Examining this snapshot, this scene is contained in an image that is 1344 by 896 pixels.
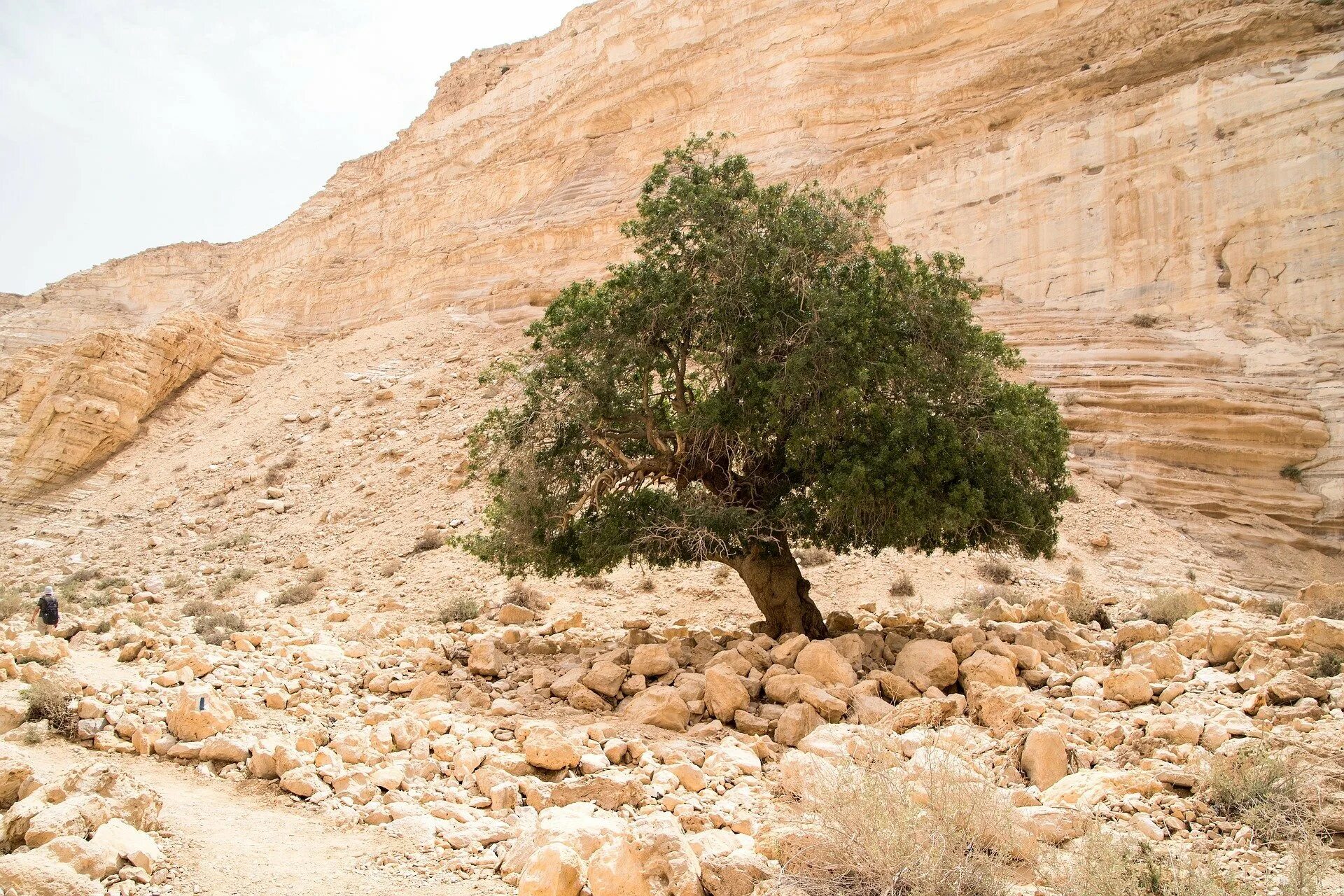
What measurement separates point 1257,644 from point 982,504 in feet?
8.42

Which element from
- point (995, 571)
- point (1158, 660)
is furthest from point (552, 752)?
point (995, 571)

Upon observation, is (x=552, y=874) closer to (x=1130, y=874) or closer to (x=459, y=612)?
(x=1130, y=874)

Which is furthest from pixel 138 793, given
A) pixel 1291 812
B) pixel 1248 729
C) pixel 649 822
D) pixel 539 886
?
pixel 1248 729

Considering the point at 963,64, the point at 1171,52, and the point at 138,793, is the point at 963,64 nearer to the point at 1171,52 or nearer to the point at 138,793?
the point at 1171,52

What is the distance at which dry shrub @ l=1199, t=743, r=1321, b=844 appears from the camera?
4367 mm

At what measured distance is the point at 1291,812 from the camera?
443 cm

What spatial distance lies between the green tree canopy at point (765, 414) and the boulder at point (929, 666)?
131 centimetres

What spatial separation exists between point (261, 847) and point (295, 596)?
10045mm

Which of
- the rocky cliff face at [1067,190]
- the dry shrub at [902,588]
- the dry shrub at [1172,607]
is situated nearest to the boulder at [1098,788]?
the dry shrub at [1172,607]

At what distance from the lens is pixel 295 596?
14273 mm

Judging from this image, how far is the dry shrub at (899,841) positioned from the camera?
387 centimetres

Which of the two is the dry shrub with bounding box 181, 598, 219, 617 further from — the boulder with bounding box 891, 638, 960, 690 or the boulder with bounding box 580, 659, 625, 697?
the boulder with bounding box 891, 638, 960, 690

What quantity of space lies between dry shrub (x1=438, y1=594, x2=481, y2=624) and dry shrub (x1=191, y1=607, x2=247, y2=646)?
2.58 meters

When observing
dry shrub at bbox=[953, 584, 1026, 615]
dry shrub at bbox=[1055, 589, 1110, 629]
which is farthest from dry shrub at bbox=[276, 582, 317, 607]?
dry shrub at bbox=[1055, 589, 1110, 629]
